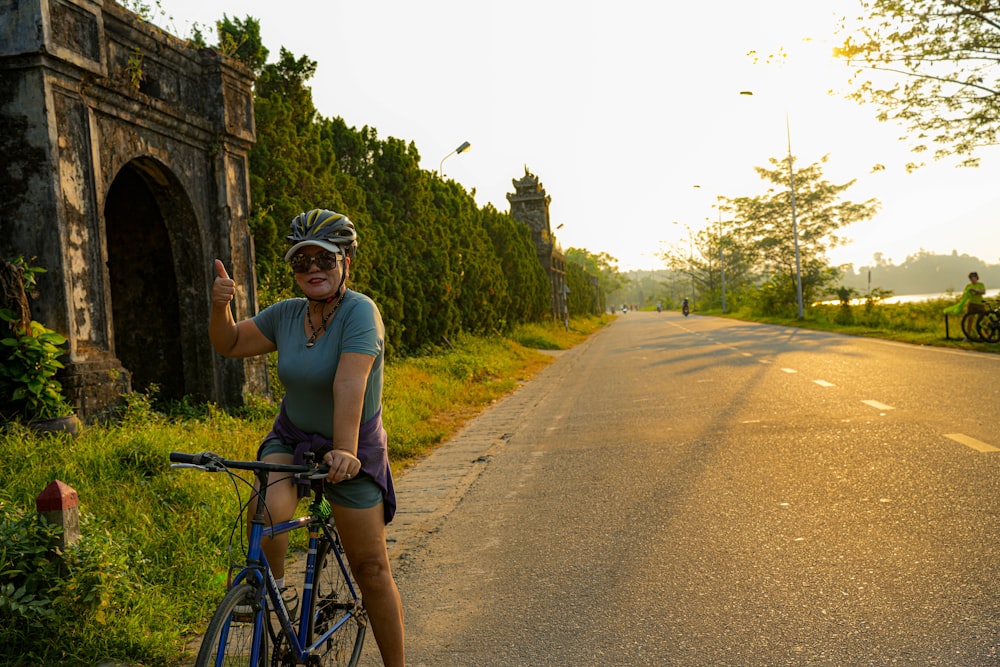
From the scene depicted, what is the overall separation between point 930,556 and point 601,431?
5.87 metres

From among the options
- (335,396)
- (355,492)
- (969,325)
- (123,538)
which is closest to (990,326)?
(969,325)

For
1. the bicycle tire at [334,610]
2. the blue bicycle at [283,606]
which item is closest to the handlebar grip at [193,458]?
the blue bicycle at [283,606]

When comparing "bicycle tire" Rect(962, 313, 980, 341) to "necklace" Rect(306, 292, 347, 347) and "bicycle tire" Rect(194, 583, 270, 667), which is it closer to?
"necklace" Rect(306, 292, 347, 347)

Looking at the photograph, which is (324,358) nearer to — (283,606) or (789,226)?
(283,606)

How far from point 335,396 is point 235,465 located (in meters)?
0.41

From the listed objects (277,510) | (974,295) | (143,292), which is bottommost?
(277,510)

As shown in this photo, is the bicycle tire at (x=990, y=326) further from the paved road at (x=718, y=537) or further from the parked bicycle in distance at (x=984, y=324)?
the paved road at (x=718, y=537)

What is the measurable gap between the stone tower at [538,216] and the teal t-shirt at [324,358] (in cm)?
4981

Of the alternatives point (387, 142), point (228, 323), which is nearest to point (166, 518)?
point (228, 323)

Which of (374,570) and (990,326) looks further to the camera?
(990,326)

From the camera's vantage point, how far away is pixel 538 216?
5469 cm

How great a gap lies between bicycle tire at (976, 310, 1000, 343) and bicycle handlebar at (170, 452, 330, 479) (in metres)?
19.9

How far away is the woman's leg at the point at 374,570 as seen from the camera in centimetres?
309

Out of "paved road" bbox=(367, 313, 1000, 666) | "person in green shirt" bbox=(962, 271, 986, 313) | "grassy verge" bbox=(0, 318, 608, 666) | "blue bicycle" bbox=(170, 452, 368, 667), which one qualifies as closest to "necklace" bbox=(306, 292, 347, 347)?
"blue bicycle" bbox=(170, 452, 368, 667)
